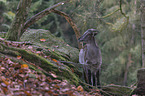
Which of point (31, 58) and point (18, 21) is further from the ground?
point (18, 21)

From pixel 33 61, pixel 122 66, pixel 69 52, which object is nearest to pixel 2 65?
pixel 33 61

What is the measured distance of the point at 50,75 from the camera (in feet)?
14.1

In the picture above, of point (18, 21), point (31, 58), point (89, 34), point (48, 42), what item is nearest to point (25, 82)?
point (31, 58)

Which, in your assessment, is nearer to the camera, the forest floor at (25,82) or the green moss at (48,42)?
the forest floor at (25,82)

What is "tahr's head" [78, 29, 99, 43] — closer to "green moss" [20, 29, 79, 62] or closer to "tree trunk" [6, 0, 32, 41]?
"green moss" [20, 29, 79, 62]

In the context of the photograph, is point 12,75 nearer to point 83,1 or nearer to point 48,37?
point 48,37

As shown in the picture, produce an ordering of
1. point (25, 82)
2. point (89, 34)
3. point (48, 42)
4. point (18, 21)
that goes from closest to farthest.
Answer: point (25, 82) → point (89, 34) → point (18, 21) → point (48, 42)

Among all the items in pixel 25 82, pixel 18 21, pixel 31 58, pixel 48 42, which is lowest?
pixel 25 82

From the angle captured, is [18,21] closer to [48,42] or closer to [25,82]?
[48,42]

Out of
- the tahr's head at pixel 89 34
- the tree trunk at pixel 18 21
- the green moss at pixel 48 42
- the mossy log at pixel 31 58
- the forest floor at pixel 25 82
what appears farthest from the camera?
the green moss at pixel 48 42

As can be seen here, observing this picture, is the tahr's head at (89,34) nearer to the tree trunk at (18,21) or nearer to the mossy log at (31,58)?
the mossy log at (31,58)

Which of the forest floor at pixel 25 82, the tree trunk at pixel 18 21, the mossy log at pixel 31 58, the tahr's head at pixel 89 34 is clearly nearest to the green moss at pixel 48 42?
the tree trunk at pixel 18 21

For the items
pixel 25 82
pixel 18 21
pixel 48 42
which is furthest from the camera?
pixel 48 42

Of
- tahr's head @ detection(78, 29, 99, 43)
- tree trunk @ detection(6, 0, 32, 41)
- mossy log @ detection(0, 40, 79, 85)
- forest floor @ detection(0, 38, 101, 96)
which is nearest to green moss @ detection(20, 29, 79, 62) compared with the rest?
tree trunk @ detection(6, 0, 32, 41)
